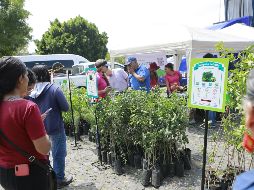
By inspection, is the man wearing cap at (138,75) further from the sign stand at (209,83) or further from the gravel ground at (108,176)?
the sign stand at (209,83)

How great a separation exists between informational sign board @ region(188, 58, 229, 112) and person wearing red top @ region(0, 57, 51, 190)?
60.7 inches

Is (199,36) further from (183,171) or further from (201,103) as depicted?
(201,103)

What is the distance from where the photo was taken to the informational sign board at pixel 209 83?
272 centimetres

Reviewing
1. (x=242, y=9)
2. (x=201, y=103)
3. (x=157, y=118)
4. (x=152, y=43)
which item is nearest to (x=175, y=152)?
(x=157, y=118)

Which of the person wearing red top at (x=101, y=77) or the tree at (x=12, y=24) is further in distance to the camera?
the tree at (x=12, y=24)

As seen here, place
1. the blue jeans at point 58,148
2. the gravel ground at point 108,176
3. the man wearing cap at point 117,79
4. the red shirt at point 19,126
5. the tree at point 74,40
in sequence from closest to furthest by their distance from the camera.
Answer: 1. the red shirt at point 19,126
2. the blue jeans at point 58,148
3. the gravel ground at point 108,176
4. the man wearing cap at point 117,79
5. the tree at point 74,40

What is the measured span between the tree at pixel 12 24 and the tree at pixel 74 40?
1060 centimetres

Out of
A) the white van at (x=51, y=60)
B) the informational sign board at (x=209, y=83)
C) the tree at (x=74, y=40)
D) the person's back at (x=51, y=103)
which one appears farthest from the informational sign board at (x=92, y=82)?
the tree at (x=74, y=40)

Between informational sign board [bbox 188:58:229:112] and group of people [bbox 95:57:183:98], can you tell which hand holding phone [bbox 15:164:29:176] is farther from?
group of people [bbox 95:57:183:98]

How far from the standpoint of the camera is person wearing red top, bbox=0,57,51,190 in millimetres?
2066

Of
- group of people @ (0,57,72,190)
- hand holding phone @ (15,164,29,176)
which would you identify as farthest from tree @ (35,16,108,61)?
hand holding phone @ (15,164,29,176)

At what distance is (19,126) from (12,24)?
19240 mm

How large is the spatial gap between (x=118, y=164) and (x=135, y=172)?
29cm

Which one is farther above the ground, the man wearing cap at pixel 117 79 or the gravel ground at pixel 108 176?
the man wearing cap at pixel 117 79
